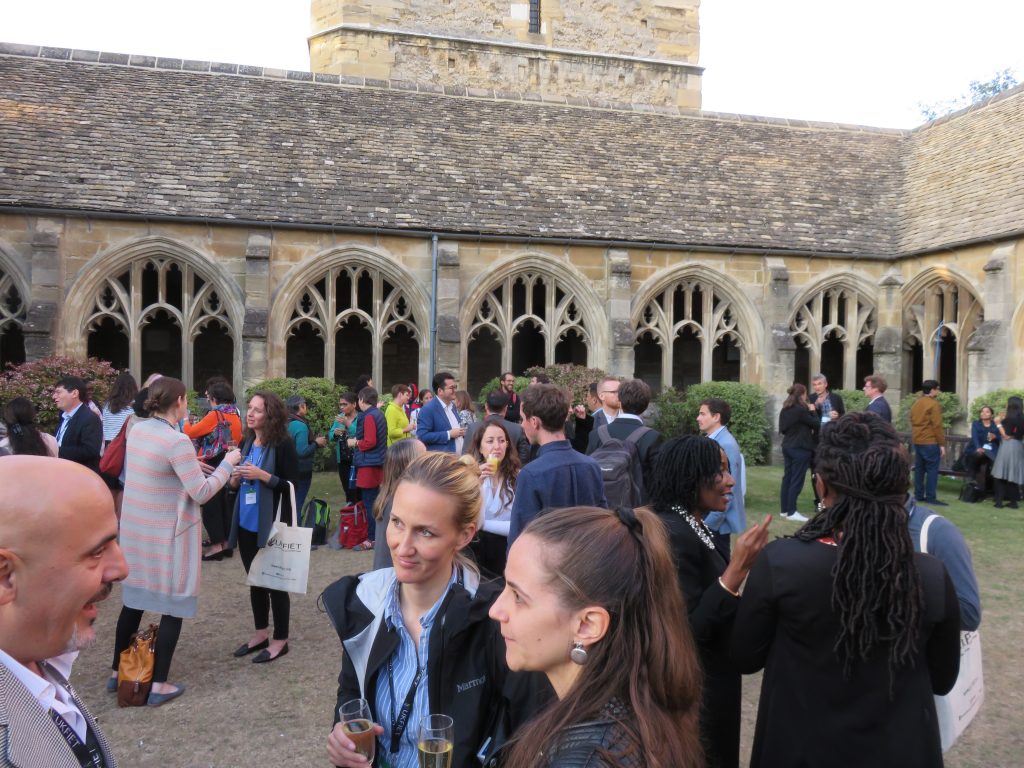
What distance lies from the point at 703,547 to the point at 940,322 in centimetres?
1536

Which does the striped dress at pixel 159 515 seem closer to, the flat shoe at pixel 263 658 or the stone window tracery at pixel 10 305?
the flat shoe at pixel 263 658

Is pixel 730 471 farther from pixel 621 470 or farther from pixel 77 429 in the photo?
pixel 77 429

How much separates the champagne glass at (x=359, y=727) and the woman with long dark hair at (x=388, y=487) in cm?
190

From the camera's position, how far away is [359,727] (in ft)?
6.06

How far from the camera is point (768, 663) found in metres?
2.32

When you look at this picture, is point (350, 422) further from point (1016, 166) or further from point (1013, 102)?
point (1013, 102)

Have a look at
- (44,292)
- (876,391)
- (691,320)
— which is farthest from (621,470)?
(691,320)

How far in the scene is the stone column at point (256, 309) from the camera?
1317 cm

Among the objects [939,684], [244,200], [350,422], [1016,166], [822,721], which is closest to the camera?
[822,721]

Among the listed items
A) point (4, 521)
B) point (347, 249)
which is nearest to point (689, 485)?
point (4, 521)

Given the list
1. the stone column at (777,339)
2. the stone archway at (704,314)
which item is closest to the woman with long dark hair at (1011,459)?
the stone column at (777,339)

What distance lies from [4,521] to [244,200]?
13256 millimetres

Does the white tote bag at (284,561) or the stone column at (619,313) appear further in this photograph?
the stone column at (619,313)

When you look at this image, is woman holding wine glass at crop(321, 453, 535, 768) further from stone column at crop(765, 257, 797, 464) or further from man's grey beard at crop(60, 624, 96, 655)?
stone column at crop(765, 257, 797, 464)
